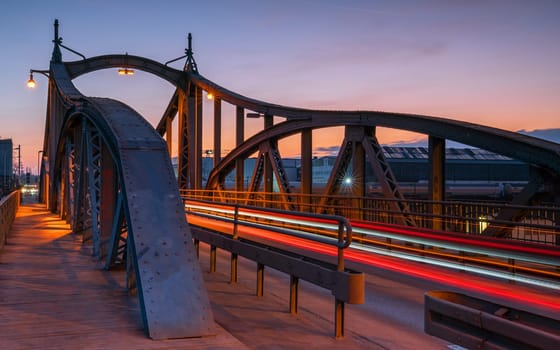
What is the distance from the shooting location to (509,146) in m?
11.0

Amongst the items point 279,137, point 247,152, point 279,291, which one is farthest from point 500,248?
point 247,152

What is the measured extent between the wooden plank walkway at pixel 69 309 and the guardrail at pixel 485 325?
2524 mm

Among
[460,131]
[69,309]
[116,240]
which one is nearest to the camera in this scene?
[69,309]

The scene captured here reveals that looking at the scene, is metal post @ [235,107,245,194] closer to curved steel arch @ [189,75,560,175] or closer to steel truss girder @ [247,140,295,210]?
steel truss girder @ [247,140,295,210]

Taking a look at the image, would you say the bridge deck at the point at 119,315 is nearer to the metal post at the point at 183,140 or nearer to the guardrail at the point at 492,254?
the guardrail at the point at 492,254

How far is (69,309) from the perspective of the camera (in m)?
7.70

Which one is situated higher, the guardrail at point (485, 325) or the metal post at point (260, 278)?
the guardrail at point (485, 325)

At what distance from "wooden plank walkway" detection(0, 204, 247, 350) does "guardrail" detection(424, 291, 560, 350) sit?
2524mm

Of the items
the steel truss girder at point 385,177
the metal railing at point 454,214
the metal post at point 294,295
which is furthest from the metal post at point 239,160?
the metal post at point 294,295

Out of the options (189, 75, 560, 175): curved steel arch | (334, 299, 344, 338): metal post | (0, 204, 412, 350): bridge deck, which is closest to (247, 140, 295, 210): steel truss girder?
(189, 75, 560, 175): curved steel arch

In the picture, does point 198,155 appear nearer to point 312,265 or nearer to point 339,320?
point 312,265

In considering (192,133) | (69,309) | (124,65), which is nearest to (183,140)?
(192,133)

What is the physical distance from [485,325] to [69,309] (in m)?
5.61

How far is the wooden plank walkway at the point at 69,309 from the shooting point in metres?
6.27
